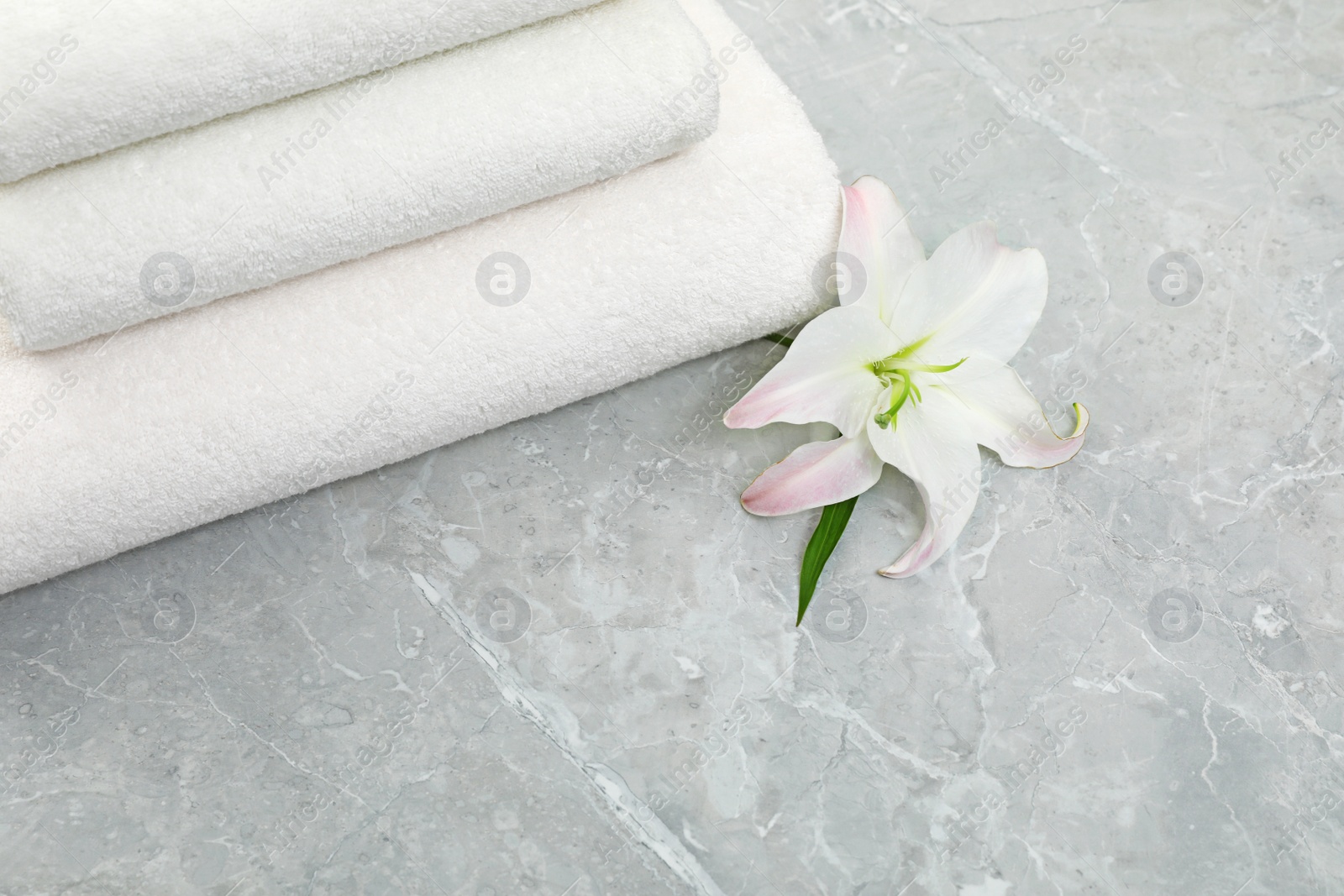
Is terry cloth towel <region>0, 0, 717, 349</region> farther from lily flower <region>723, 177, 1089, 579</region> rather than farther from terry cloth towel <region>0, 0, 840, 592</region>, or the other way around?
lily flower <region>723, 177, 1089, 579</region>

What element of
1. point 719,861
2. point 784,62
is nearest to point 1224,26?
point 784,62

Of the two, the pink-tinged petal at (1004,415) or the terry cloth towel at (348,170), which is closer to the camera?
the terry cloth towel at (348,170)

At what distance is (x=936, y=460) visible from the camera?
0.64 meters

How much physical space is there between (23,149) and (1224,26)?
83 centimetres

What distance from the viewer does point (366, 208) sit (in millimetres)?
559

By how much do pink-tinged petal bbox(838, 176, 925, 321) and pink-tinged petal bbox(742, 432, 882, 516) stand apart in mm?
89

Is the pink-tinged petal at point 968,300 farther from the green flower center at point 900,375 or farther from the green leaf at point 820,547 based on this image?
the green leaf at point 820,547

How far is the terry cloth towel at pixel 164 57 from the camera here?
479mm

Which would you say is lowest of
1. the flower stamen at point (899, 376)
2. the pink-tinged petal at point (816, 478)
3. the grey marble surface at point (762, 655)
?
the grey marble surface at point (762, 655)

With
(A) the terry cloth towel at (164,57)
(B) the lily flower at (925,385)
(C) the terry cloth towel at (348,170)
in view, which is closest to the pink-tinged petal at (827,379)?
(B) the lily flower at (925,385)

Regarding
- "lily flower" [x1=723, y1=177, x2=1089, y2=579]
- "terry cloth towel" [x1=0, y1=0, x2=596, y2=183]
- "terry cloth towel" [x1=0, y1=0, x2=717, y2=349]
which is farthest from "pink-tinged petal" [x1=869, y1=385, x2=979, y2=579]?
"terry cloth towel" [x1=0, y1=0, x2=596, y2=183]

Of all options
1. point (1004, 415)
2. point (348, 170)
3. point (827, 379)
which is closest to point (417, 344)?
point (348, 170)

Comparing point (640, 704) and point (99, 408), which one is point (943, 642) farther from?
point (99, 408)

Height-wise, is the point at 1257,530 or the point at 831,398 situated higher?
the point at 831,398
